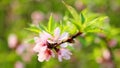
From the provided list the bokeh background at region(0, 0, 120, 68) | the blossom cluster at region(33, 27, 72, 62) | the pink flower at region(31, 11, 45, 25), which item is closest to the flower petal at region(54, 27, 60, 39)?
the blossom cluster at region(33, 27, 72, 62)

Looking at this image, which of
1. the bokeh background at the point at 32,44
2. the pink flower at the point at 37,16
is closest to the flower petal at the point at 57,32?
the bokeh background at the point at 32,44

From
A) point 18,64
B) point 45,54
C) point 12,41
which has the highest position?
point 45,54

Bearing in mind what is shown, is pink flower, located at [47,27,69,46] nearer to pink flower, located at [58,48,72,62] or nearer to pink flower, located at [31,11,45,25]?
pink flower, located at [58,48,72,62]

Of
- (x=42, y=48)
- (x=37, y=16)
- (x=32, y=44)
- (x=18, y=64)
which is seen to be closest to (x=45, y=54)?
(x=42, y=48)

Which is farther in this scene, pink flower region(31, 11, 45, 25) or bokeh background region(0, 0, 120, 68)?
pink flower region(31, 11, 45, 25)

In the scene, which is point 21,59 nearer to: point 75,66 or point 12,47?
point 12,47

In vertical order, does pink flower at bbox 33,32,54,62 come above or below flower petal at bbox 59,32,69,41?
below

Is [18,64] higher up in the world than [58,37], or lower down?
lower down

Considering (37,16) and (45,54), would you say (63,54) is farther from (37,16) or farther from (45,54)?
(37,16)

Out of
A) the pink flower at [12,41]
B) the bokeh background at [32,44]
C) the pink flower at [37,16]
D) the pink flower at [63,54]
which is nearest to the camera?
the pink flower at [63,54]

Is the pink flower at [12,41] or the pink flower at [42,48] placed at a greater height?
the pink flower at [42,48]

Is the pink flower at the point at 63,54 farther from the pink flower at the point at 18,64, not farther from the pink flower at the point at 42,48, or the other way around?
the pink flower at the point at 18,64

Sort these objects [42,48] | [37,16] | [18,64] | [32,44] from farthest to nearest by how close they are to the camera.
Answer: [37,16]
[18,64]
[32,44]
[42,48]
